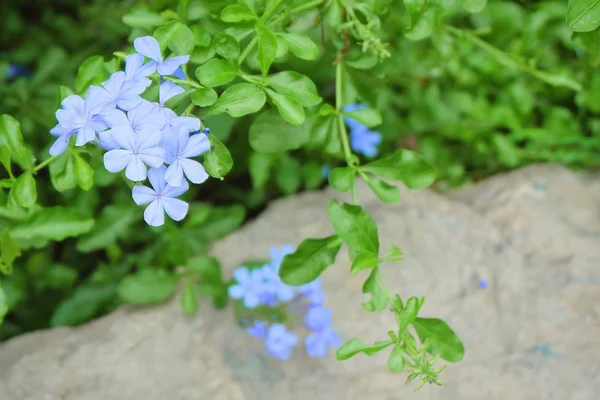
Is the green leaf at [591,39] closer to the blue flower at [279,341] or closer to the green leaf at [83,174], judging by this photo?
the blue flower at [279,341]

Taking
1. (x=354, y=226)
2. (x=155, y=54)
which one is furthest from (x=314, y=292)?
(x=155, y=54)

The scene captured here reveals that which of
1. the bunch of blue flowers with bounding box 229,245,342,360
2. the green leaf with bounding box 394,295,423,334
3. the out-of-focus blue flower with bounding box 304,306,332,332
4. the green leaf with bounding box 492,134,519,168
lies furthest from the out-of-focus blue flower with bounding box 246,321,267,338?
the green leaf with bounding box 492,134,519,168

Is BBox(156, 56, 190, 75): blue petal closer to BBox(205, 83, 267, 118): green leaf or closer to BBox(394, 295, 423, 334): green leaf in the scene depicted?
BBox(205, 83, 267, 118): green leaf

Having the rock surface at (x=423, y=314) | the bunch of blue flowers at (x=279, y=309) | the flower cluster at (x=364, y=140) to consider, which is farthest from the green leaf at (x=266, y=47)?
the flower cluster at (x=364, y=140)

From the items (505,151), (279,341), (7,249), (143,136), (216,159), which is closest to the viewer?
(143,136)

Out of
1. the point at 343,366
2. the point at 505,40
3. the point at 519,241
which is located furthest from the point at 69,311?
the point at 505,40

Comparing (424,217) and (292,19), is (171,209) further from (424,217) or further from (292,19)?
(424,217)

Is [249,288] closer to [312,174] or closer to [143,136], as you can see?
[312,174]
